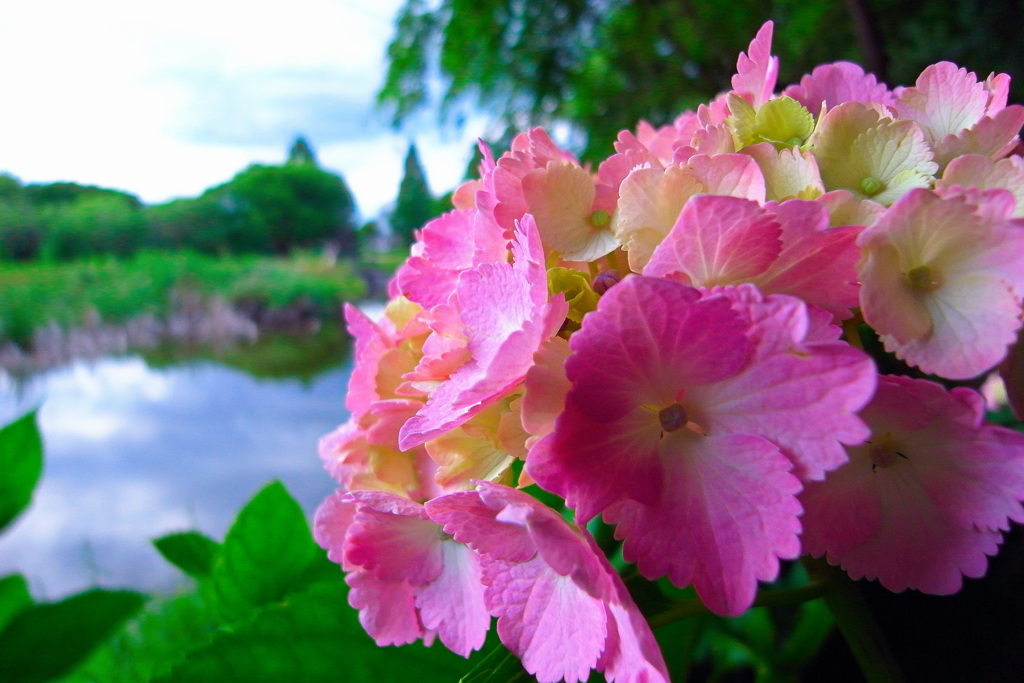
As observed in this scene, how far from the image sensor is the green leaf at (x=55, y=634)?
43 centimetres

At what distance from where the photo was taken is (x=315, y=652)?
32 cm

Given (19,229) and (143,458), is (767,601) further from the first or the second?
(19,229)

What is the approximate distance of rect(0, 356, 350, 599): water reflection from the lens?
949mm

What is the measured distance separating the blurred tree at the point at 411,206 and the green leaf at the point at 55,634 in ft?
2.17

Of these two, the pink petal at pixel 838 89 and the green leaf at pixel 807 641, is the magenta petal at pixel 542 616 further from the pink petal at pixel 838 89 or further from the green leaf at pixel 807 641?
the green leaf at pixel 807 641

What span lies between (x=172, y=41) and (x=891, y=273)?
1178 mm

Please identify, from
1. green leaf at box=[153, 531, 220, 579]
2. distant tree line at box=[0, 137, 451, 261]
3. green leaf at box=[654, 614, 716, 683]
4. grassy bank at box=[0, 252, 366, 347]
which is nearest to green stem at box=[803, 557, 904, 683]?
green leaf at box=[654, 614, 716, 683]

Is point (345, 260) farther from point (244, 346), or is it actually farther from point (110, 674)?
point (110, 674)

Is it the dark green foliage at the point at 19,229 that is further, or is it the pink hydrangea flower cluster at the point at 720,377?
the dark green foliage at the point at 19,229

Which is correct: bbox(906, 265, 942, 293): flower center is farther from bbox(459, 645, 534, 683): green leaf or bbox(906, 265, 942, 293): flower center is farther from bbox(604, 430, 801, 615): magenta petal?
bbox(459, 645, 534, 683): green leaf

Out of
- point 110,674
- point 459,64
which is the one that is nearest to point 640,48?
point 459,64

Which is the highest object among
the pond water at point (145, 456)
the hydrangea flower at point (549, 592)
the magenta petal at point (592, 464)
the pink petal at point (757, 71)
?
the pink petal at point (757, 71)

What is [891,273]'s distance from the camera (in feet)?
0.64

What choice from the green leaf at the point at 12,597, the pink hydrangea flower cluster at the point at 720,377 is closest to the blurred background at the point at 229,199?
the green leaf at the point at 12,597
